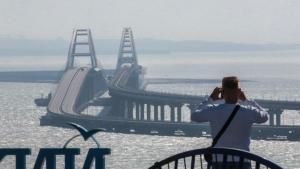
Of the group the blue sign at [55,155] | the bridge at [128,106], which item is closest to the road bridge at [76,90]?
the bridge at [128,106]

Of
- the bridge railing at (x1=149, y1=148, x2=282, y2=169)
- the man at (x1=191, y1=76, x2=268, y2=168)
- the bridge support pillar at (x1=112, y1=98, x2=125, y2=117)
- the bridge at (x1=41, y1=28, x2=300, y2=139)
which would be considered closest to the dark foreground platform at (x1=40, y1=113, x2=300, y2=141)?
the bridge at (x1=41, y1=28, x2=300, y2=139)

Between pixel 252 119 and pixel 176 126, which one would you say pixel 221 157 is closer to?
pixel 252 119

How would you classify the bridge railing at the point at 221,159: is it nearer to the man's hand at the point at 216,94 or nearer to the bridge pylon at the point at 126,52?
the man's hand at the point at 216,94

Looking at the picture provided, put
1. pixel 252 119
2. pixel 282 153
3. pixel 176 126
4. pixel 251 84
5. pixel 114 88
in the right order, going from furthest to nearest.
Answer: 1. pixel 251 84
2. pixel 114 88
3. pixel 176 126
4. pixel 282 153
5. pixel 252 119

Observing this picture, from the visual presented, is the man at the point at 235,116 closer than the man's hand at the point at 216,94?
Yes

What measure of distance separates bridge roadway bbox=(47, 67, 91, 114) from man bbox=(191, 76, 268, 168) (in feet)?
231

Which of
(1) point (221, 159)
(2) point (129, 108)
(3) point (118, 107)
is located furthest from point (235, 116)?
(3) point (118, 107)

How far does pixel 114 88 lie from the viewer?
286ft

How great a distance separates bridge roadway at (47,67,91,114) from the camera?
268 feet

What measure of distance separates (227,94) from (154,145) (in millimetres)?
57249

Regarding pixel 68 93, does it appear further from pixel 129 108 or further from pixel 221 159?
pixel 221 159

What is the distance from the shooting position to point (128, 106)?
8581 centimetres

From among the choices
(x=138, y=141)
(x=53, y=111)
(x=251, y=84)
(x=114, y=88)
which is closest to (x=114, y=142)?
(x=138, y=141)

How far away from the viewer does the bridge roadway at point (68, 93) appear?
81787 millimetres
